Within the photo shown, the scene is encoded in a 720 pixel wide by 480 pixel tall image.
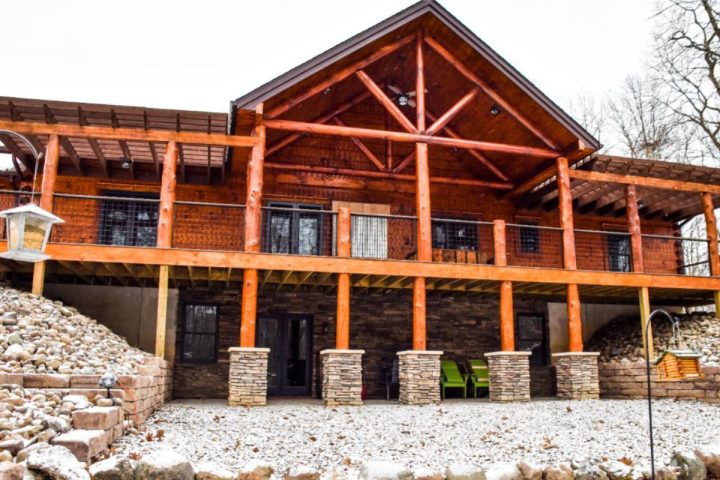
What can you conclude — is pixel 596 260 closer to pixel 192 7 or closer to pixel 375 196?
pixel 375 196

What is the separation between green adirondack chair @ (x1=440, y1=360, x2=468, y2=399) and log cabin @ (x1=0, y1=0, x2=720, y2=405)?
0.89 meters

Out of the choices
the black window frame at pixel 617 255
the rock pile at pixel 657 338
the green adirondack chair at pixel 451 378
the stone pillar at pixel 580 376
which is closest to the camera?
the stone pillar at pixel 580 376

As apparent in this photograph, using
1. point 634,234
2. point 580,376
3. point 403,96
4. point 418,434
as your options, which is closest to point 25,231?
point 418,434

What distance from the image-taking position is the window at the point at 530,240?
57.3 feet

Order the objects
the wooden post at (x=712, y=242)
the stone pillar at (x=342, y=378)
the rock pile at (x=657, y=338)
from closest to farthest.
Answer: the stone pillar at (x=342, y=378), the rock pile at (x=657, y=338), the wooden post at (x=712, y=242)

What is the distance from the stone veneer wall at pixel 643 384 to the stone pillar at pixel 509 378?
2562mm

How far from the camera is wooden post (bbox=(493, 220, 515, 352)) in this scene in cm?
1321

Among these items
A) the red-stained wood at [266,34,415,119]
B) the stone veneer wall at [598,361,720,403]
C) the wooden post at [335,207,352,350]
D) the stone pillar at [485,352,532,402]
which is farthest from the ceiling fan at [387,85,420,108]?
the stone veneer wall at [598,361,720,403]

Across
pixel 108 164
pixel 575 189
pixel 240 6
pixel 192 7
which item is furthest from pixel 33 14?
pixel 575 189

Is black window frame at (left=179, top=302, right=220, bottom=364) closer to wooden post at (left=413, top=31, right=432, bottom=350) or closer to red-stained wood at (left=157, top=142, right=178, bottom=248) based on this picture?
red-stained wood at (left=157, top=142, right=178, bottom=248)

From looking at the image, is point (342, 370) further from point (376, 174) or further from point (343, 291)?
point (376, 174)

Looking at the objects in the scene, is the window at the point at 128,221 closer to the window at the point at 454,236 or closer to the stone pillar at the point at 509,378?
the window at the point at 454,236

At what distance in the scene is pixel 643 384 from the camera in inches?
535

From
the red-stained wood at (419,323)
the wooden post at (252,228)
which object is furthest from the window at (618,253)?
the wooden post at (252,228)
